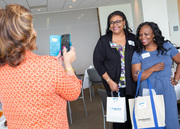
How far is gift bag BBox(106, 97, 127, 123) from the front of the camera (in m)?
2.06

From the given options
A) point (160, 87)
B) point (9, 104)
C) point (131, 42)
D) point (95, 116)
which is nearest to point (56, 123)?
point (9, 104)

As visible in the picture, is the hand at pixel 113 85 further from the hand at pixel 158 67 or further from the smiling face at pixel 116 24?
the smiling face at pixel 116 24

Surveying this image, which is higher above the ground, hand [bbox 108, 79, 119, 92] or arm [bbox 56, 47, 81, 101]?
arm [bbox 56, 47, 81, 101]

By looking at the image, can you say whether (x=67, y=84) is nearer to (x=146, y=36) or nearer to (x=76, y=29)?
(x=146, y=36)

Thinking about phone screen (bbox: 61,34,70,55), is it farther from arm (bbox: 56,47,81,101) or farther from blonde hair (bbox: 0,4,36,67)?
blonde hair (bbox: 0,4,36,67)

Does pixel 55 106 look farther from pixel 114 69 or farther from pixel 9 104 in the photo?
pixel 114 69

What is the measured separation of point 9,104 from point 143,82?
4.51 ft

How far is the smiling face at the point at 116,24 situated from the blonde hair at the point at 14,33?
1419mm

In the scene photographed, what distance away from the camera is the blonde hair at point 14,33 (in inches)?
34.1

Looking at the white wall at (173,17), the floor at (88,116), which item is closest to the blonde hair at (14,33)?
the floor at (88,116)

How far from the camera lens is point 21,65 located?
3.13ft

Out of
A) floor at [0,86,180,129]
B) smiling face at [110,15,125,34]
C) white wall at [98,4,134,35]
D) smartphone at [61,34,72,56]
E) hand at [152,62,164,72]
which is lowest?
floor at [0,86,180,129]

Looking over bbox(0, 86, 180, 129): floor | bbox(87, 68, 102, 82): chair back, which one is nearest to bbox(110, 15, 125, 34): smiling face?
bbox(0, 86, 180, 129): floor

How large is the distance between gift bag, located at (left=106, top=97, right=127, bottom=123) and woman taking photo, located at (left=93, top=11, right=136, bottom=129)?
14 centimetres
